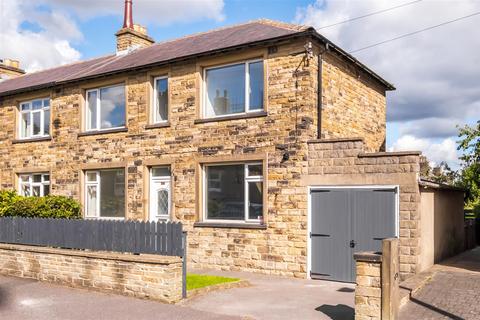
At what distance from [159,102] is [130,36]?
200 inches

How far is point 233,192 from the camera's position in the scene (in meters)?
13.9

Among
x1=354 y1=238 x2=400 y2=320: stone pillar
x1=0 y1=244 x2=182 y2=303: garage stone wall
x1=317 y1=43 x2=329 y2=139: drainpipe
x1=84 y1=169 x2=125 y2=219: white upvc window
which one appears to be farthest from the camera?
x1=84 y1=169 x2=125 y2=219: white upvc window

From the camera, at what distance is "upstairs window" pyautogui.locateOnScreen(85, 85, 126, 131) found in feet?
54.1

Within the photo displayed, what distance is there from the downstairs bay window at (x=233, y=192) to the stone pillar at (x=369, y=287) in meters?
5.54

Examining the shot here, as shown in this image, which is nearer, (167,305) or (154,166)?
(167,305)

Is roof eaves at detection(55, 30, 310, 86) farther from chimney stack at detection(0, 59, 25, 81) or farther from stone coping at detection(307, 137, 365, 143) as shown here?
chimney stack at detection(0, 59, 25, 81)

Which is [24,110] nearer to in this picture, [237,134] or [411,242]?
[237,134]

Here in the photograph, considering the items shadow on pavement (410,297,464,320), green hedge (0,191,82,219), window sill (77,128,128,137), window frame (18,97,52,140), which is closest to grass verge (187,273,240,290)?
shadow on pavement (410,297,464,320)

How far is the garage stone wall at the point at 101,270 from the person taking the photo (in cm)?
962

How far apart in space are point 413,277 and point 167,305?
5225 mm

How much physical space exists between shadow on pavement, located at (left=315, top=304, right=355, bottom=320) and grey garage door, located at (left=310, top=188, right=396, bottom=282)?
2.57m

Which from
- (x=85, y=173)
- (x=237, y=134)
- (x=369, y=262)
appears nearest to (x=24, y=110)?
(x=85, y=173)

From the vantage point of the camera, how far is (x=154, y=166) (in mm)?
15359

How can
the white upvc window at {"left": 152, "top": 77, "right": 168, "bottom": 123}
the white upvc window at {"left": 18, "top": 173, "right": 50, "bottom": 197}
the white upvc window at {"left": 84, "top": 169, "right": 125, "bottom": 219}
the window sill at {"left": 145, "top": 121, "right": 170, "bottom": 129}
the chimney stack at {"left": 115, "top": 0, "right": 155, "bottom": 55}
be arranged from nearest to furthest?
the window sill at {"left": 145, "top": 121, "right": 170, "bottom": 129}
the white upvc window at {"left": 152, "top": 77, "right": 168, "bottom": 123}
the white upvc window at {"left": 84, "top": 169, "right": 125, "bottom": 219}
the white upvc window at {"left": 18, "top": 173, "right": 50, "bottom": 197}
the chimney stack at {"left": 115, "top": 0, "right": 155, "bottom": 55}
